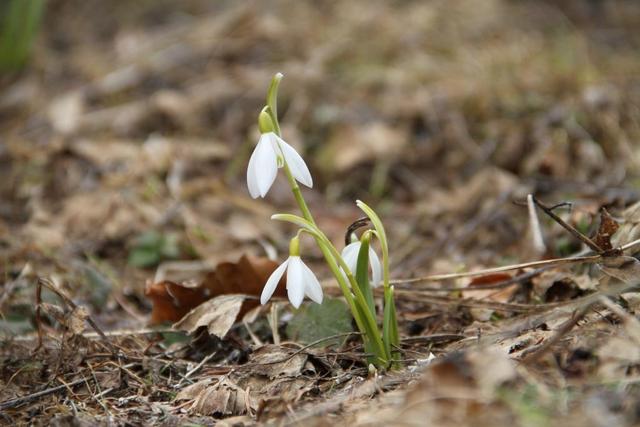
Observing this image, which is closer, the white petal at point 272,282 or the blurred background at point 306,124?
the white petal at point 272,282

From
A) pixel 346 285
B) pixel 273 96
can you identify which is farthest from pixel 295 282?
pixel 273 96

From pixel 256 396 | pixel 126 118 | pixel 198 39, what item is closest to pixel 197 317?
pixel 256 396

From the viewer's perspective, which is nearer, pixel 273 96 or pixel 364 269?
pixel 273 96

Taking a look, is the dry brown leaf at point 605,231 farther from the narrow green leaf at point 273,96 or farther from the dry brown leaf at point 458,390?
the narrow green leaf at point 273,96

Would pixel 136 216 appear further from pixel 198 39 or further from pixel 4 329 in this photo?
pixel 198 39

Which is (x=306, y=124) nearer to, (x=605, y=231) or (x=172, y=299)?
(x=172, y=299)

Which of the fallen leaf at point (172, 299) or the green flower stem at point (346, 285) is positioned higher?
the green flower stem at point (346, 285)

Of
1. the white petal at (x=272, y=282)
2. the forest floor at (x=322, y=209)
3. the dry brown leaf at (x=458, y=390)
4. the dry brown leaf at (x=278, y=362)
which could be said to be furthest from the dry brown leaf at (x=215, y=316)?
the dry brown leaf at (x=458, y=390)
